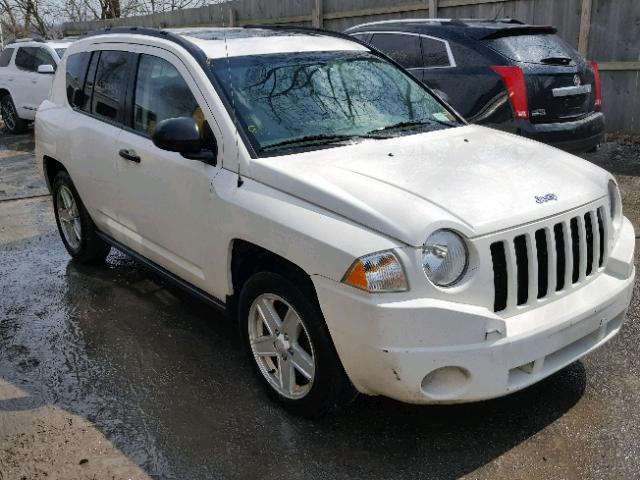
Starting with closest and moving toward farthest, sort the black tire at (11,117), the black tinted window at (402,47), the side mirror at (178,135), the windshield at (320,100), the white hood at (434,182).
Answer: the white hood at (434,182), the side mirror at (178,135), the windshield at (320,100), the black tinted window at (402,47), the black tire at (11,117)

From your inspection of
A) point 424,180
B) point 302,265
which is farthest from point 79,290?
point 424,180

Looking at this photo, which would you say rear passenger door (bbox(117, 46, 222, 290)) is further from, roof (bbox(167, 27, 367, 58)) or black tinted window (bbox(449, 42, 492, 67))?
black tinted window (bbox(449, 42, 492, 67))

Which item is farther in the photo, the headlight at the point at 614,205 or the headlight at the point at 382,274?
the headlight at the point at 614,205

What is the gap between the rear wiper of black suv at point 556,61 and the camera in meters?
6.93

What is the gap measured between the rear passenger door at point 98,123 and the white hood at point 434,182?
168cm

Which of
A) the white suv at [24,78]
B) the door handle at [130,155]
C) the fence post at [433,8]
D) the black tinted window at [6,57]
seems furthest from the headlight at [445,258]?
the black tinted window at [6,57]

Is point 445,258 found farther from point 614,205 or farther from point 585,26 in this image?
point 585,26

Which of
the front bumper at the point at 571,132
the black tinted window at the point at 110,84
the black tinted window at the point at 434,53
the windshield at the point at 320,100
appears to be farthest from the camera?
the black tinted window at the point at 434,53

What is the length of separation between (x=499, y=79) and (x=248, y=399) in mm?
4513

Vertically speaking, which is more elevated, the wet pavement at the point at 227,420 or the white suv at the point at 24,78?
the white suv at the point at 24,78

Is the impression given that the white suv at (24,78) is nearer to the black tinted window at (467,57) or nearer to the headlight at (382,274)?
the black tinted window at (467,57)

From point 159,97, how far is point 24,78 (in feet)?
34.9

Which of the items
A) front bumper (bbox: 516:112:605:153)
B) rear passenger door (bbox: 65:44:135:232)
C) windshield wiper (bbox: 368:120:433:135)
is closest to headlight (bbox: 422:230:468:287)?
windshield wiper (bbox: 368:120:433:135)

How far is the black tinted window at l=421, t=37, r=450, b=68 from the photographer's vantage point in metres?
7.30
